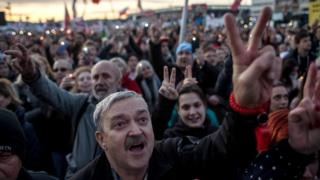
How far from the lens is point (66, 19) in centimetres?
2031

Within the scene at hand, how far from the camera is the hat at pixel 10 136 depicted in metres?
2.47

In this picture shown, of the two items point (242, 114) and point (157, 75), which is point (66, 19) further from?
point (242, 114)

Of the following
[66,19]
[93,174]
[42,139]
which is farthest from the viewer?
[66,19]

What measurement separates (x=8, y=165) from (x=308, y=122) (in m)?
1.45

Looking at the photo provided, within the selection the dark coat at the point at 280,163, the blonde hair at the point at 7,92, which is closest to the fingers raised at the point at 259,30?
the dark coat at the point at 280,163

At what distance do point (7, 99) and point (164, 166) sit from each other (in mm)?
2617

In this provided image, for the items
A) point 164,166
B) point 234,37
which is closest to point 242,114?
point 234,37

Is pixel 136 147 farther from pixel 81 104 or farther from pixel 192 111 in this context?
pixel 81 104

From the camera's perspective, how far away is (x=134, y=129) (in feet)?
7.82

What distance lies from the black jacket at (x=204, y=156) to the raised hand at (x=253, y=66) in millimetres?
123

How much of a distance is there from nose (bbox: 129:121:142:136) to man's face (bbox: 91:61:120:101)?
6.11 ft

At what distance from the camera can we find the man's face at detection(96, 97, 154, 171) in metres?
2.36

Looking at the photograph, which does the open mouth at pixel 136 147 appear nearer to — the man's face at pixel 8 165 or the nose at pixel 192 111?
the man's face at pixel 8 165

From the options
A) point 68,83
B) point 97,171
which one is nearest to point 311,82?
point 97,171
